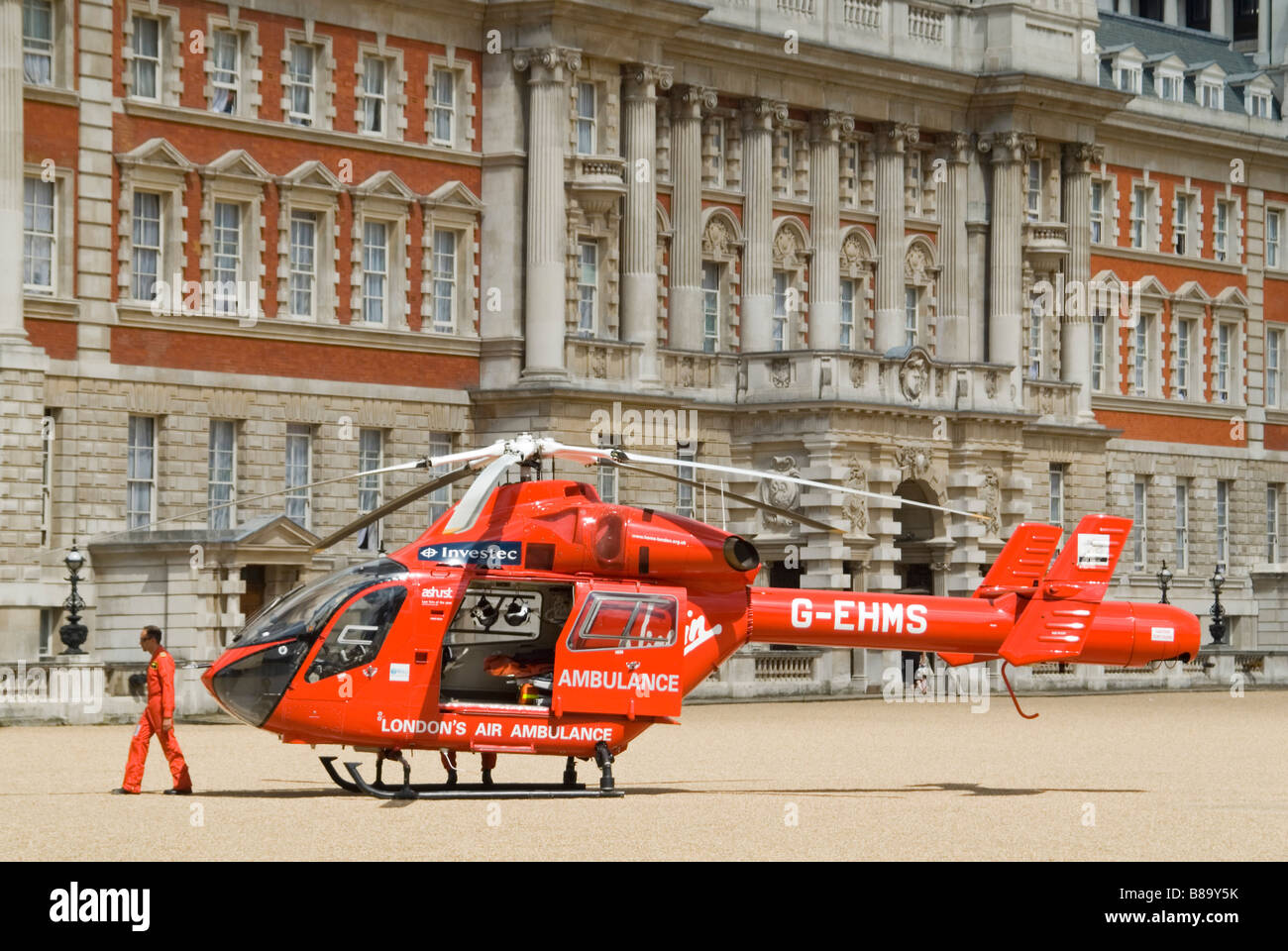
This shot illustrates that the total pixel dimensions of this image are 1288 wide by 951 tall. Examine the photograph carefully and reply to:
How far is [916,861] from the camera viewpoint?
21.3 metres

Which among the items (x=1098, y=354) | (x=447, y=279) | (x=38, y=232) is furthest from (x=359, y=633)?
(x=1098, y=354)

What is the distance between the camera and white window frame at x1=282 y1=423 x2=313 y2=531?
5300 centimetres

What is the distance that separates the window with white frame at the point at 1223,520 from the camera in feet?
248

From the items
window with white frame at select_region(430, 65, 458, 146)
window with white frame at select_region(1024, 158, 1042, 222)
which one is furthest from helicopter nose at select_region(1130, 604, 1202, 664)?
window with white frame at select_region(1024, 158, 1042, 222)

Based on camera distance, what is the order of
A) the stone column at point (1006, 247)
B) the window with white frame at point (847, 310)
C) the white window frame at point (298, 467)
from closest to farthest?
1. the white window frame at point (298, 467)
2. the window with white frame at point (847, 310)
3. the stone column at point (1006, 247)

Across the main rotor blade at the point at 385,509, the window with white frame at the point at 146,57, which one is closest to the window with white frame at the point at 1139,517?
the window with white frame at the point at 146,57

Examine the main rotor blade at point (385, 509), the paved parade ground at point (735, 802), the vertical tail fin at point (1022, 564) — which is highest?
the main rotor blade at point (385, 509)

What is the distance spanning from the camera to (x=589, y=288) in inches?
2311

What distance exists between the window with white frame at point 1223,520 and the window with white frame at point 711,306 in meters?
20.3

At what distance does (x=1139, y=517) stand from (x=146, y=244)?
107ft

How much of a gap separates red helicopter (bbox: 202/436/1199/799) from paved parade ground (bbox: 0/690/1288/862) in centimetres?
89

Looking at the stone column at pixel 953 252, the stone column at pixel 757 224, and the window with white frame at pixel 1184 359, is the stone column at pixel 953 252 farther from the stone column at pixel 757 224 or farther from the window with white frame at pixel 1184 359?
the window with white frame at pixel 1184 359

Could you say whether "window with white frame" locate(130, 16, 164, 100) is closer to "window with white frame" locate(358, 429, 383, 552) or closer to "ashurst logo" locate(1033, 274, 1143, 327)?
"window with white frame" locate(358, 429, 383, 552)

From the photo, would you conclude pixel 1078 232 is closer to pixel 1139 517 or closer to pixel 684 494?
pixel 1139 517
